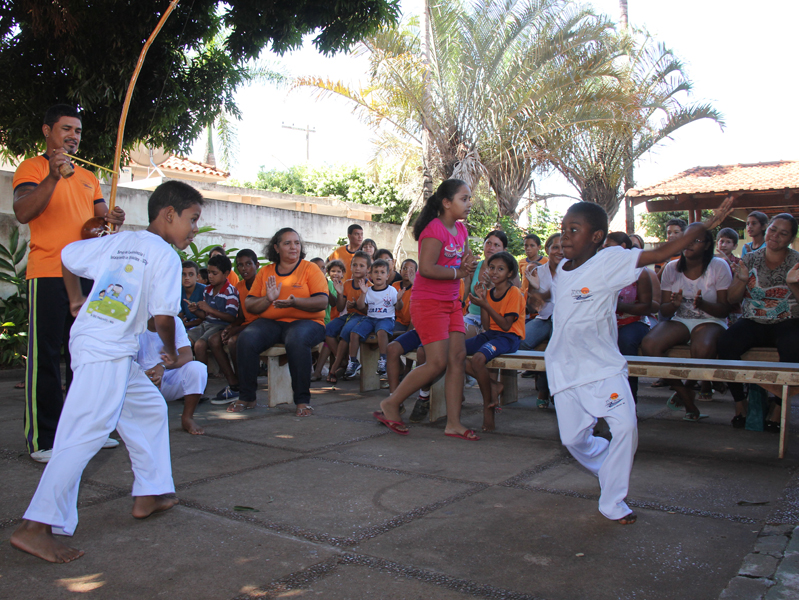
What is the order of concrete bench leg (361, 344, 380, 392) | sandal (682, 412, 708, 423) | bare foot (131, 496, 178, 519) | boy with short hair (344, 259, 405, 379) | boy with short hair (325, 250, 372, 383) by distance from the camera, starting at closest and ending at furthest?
bare foot (131, 496, 178, 519)
sandal (682, 412, 708, 423)
concrete bench leg (361, 344, 380, 392)
boy with short hair (344, 259, 405, 379)
boy with short hair (325, 250, 372, 383)

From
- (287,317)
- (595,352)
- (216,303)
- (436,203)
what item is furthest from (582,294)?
(216,303)

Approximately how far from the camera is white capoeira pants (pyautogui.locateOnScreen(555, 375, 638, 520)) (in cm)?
315

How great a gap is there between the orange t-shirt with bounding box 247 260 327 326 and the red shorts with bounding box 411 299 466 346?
1542 mm

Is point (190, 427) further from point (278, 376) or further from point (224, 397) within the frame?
point (224, 397)

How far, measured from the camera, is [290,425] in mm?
5480

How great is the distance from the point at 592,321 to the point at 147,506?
2374 millimetres

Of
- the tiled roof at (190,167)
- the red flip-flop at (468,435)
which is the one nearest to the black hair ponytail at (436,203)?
the red flip-flop at (468,435)

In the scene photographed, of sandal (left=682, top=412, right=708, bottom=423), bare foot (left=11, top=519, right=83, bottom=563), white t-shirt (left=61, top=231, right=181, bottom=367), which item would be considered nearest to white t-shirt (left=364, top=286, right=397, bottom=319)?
sandal (left=682, top=412, right=708, bottom=423)

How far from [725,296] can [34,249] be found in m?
5.50

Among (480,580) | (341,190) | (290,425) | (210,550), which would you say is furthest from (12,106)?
(341,190)

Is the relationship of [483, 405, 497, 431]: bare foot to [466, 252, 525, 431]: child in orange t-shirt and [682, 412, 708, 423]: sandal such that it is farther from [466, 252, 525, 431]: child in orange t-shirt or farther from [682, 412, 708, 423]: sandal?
[682, 412, 708, 423]: sandal

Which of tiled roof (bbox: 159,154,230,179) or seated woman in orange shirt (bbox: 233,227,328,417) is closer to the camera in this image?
seated woman in orange shirt (bbox: 233,227,328,417)

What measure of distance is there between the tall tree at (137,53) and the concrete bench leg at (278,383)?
4.21 m

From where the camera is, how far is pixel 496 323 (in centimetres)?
581
